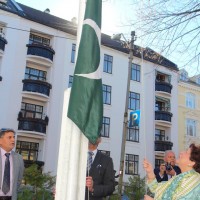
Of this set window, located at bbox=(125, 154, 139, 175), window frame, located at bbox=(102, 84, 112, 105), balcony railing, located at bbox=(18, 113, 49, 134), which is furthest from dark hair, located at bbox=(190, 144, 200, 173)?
window, located at bbox=(125, 154, 139, 175)

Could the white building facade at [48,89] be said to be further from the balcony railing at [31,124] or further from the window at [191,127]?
the window at [191,127]

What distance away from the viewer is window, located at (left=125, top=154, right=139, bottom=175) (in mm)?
32312

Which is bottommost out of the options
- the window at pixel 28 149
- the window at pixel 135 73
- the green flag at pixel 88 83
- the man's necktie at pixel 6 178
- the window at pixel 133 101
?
the man's necktie at pixel 6 178

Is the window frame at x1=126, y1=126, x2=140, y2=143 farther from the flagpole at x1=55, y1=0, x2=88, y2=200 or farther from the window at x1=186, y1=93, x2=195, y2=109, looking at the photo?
the flagpole at x1=55, y1=0, x2=88, y2=200

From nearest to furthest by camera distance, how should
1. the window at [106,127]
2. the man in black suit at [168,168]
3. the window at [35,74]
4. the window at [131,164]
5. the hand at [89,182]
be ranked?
the hand at [89,182], the man in black suit at [168,168], the window at [35,74], the window at [106,127], the window at [131,164]

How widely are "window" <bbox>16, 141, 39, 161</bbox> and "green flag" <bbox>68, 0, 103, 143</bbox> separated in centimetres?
2424

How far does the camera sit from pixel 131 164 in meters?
32.6

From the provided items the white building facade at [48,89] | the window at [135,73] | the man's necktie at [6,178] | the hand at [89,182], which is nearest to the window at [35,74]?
the white building facade at [48,89]

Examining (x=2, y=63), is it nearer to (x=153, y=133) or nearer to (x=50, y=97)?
(x=50, y=97)

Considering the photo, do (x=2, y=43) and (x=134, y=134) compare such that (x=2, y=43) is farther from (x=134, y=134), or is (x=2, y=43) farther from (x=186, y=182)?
(x=186, y=182)

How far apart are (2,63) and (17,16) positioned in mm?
4017

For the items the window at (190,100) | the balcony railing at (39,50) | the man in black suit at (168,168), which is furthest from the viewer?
the window at (190,100)

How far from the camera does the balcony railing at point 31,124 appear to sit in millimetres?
27266

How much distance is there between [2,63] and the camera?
27109 millimetres
